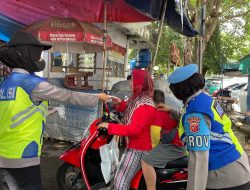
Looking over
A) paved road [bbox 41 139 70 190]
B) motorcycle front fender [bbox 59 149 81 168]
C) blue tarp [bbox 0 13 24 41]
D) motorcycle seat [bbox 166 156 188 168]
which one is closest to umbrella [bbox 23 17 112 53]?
blue tarp [bbox 0 13 24 41]

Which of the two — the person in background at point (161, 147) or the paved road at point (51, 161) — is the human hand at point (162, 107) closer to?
the person in background at point (161, 147)

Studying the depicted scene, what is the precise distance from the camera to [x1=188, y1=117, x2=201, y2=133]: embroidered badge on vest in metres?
2.21

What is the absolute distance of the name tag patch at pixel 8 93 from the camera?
101 inches

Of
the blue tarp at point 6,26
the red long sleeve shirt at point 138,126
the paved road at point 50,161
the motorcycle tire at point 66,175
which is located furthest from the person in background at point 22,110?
the blue tarp at point 6,26

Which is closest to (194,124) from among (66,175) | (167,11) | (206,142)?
(206,142)

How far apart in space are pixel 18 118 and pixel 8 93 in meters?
0.20

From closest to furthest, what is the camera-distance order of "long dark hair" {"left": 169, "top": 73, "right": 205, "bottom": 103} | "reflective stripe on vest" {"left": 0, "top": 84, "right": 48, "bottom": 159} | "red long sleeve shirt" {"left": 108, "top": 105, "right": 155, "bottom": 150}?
"long dark hair" {"left": 169, "top": 73, "right": 205, "bottom": 103} → "reflective stripe on vest" {"left": 0, "top": 84, "right": 48, "bottom": 159} → "red long sleeve shirt" {"left": 108, "top": 105, "right": 155, "bottom": 150}

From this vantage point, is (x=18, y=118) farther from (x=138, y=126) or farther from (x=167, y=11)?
(x=167, y=11)

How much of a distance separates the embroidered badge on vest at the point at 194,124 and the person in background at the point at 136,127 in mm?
1102

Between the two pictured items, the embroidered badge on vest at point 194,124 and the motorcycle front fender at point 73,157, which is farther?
the motorcycle front fender at point 73,157

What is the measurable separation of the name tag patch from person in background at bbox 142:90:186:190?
4.65 ft

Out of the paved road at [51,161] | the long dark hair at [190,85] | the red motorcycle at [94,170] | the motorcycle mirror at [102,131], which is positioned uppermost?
the long dark hair at [190,85]

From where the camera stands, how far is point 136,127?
10.8 feet

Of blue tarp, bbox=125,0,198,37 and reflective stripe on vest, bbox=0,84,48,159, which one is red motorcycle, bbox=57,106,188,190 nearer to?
reflective stripe on vest, bbox=0,84,48,159
